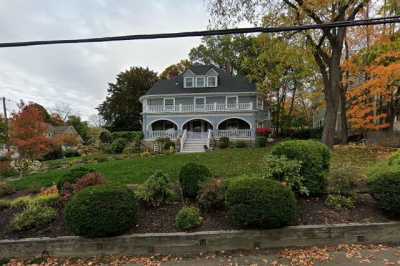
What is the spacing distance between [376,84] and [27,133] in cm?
2180

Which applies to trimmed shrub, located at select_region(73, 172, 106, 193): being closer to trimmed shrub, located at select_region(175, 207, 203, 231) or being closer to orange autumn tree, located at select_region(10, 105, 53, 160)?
trimmed shrub, located at select_region(175, 207, 203, 231)

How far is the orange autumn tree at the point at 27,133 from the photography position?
54.1ft

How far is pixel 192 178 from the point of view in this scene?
5.08m

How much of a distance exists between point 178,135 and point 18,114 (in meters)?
12.2

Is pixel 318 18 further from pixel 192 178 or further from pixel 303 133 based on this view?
pixel 303 133

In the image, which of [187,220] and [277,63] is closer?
[187,220]

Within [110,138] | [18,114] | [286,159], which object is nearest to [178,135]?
[110,138]

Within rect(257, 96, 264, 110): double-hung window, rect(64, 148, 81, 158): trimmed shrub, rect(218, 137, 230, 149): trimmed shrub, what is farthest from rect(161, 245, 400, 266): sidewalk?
rect(64, 148, 81, 158): trimmed shrub

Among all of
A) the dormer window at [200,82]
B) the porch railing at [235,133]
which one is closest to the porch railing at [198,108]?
the porch railing at [235,133]

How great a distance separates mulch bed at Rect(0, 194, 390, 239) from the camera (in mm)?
4164

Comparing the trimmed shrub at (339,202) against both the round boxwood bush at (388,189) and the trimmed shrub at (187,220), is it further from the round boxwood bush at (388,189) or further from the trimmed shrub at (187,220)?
the trimmed shrub at (187,220)

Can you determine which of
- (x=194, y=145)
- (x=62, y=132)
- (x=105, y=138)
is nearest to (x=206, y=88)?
(x=194, y=145)

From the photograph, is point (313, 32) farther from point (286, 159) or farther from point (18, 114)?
point (18, 114)

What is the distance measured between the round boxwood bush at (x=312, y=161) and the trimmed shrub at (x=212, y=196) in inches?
60.6
